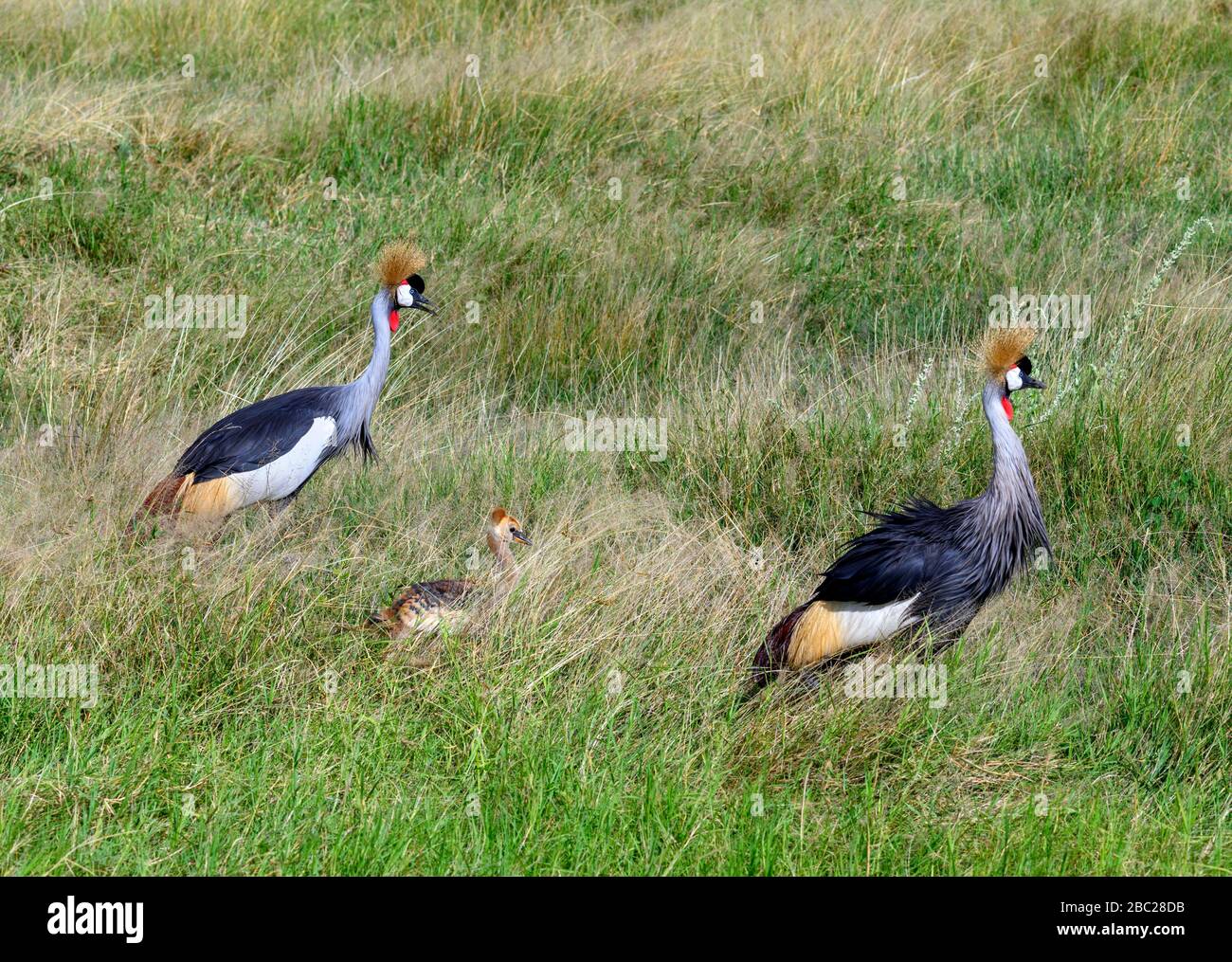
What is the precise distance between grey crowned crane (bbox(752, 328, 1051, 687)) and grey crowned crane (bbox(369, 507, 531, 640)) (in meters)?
0.87

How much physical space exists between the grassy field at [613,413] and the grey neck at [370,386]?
217 mm

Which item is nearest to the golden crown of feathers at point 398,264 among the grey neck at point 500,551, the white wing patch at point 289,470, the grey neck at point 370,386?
the grey neck at point 370,386

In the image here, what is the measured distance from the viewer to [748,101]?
8789 millimetres

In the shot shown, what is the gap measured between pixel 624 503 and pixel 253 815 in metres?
2.05

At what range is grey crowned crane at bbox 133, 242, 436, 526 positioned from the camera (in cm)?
524

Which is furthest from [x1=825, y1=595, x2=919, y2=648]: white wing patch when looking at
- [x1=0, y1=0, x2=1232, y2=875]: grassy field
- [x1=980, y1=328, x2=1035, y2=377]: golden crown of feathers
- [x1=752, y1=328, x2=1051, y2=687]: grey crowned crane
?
[x1=980, y1=328, x2=1035, y2=377]: golden crown of feathers

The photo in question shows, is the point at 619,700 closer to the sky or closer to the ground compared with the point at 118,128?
closer to the ground

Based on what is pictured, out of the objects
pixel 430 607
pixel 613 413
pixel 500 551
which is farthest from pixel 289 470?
pixel 613 413

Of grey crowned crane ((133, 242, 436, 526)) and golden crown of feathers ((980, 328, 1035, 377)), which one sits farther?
grey crowned crane ((133, 242, 436, 526))

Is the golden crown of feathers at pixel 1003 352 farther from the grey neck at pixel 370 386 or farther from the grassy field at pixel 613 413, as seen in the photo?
the grey neck at pixel 370 386

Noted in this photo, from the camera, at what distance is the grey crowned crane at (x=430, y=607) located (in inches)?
169

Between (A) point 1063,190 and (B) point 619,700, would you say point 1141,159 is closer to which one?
(A) point 1063,190

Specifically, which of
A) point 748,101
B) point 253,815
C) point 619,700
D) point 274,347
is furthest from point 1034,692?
point 748,101

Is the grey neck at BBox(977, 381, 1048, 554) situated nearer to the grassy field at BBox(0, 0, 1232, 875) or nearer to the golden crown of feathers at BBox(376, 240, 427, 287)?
the grassy field at BBox(0, 0, 1232, 875)
